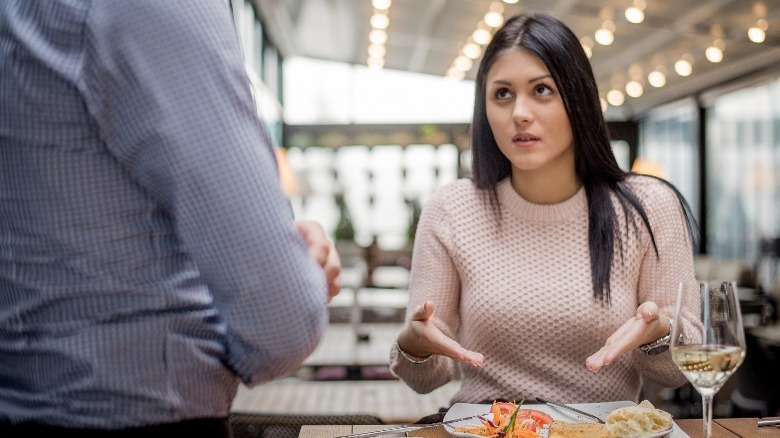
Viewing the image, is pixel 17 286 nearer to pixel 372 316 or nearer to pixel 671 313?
pixel 671 313

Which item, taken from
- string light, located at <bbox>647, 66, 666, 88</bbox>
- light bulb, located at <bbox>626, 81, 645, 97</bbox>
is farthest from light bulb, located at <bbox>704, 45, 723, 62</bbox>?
light bulb, located at <bbox>626, 81, 645, 97</bbox>

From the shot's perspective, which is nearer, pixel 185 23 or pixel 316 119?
pixel 185 23

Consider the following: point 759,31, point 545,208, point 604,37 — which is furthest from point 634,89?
point 545,208

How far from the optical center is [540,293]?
168 centimetres

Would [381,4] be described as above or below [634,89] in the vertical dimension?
above

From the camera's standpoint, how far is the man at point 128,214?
2.27 ft

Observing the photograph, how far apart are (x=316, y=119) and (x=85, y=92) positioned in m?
13.0

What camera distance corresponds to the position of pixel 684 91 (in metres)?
11.4

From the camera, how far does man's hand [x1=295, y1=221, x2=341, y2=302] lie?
0.80 meters

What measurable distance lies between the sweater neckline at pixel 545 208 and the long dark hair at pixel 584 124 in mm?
21

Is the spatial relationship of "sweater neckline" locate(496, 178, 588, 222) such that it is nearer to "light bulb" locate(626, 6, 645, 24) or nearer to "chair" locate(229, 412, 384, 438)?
"chair" locate(229, 412, 384, 438)

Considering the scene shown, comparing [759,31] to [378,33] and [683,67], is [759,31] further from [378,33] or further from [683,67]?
[378,33]

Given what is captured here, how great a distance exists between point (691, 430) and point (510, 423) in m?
0.35

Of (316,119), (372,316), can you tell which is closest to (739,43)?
(372,316)
